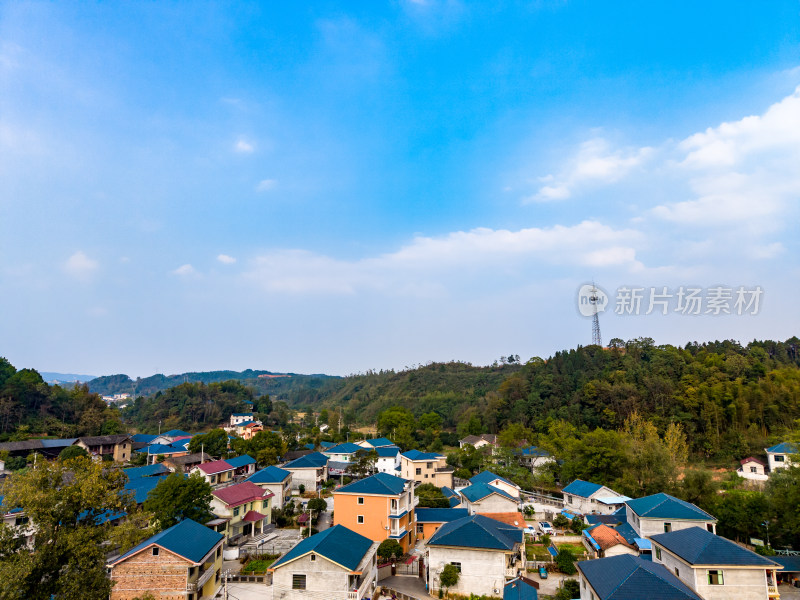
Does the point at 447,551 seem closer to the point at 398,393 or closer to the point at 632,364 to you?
the point at 632,364

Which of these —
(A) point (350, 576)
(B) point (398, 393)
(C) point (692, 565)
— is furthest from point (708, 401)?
(B) point (398, 393)

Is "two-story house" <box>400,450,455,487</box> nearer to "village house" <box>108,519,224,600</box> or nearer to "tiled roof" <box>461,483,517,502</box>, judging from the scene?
"tiled roof" <box>461,483,517,502</box>

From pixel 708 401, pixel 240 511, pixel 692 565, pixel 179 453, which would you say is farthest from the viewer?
pixel 179 453

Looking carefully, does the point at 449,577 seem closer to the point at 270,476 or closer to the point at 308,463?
the point at 270,476

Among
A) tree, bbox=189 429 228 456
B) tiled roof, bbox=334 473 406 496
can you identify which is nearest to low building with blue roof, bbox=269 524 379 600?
tiled roof, bbox=334 473 406 496

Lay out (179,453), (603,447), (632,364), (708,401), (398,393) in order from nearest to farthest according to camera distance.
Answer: (603,447)
(708,401)
(179,453)
(632,364)
(398,393)

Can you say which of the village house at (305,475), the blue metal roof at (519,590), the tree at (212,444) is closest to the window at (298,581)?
the blue metal roof at (519,590)

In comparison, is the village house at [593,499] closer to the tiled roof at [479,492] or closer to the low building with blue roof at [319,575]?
the tiled roof at [479,492]
